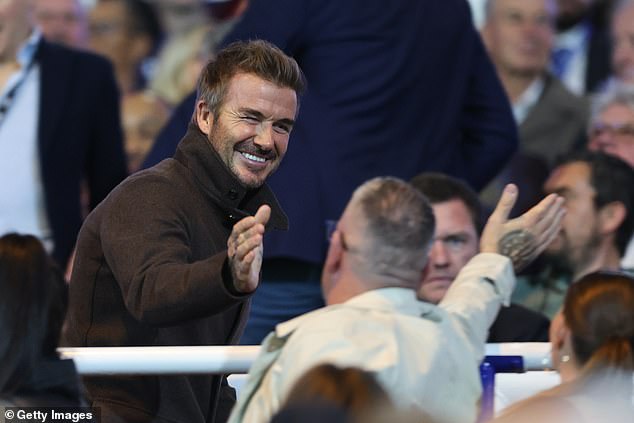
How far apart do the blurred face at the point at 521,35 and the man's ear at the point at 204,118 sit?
2.84 metres

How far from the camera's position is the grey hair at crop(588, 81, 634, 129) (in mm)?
6250

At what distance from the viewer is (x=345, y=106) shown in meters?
5.10

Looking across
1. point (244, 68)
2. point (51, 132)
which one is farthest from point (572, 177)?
point (244, 68)

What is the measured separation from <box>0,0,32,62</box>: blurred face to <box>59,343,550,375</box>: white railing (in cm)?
248

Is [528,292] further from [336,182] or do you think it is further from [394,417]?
[394,417]

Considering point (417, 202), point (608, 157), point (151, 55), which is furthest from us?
point (151, 55)

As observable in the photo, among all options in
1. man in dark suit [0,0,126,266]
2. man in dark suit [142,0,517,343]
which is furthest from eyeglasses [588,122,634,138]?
man in dark suit [0,0,126,266]

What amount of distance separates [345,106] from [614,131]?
153cm

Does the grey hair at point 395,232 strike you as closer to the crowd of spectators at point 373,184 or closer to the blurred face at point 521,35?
the crowd of spectators at point 373,184

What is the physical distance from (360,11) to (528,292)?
123cm

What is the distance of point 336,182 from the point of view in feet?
16.6

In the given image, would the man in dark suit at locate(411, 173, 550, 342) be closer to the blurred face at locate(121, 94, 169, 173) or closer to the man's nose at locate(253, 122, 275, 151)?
the man's nose at locate(253, 122, 275, 151)

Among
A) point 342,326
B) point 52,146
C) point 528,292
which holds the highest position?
point 342,326

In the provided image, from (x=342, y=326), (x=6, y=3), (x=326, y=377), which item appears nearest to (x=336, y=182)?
(x=6, y=3)
